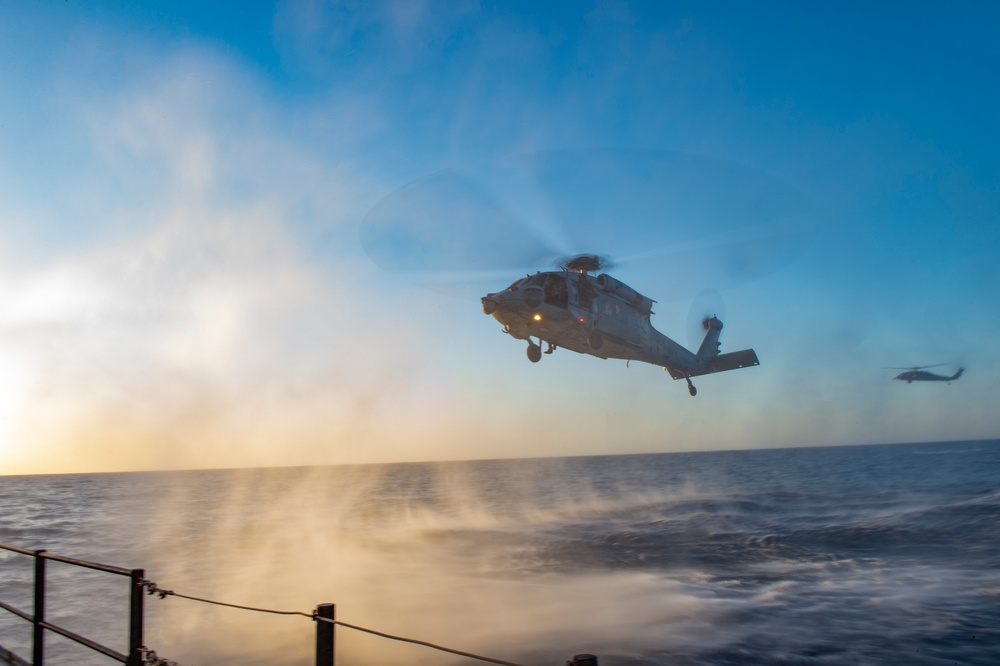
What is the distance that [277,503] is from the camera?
220 ft

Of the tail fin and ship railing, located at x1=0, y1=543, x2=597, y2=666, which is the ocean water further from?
ship railing, located at x1=0, y1=543, x2=597, y2=666

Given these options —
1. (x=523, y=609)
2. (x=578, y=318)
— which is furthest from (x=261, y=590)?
(x=578, y=318)

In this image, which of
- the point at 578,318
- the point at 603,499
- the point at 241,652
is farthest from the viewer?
the point at 603,499

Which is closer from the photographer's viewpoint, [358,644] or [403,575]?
[358,644]

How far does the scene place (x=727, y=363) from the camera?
22000 millimetres

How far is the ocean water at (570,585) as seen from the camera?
14.9 meters

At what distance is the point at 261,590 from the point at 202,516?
3593 centimetres

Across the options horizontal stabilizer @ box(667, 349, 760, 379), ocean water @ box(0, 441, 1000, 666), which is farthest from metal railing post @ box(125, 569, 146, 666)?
horizontal stabilizer @ box(667, 349, 760, 379)

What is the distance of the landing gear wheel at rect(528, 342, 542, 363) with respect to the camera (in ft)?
54.1

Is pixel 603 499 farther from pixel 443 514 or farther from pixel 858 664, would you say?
pixel 858 664

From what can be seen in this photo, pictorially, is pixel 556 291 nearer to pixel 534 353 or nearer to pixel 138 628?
pixel 534 353

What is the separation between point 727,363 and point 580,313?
27.2 feet

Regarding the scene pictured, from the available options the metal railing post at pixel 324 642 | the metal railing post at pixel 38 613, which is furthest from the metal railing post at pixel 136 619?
the metal railing post at pixel 324 642

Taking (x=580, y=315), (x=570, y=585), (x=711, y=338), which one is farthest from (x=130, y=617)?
(x=711, y=338)
